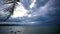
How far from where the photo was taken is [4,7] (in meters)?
2.03

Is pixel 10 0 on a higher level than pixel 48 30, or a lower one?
higher

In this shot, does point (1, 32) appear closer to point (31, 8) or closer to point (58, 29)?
point (31, 8)

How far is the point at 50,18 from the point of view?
1.98m

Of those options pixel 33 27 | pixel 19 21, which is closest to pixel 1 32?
pixel 19 21

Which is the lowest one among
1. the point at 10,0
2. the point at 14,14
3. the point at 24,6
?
the point at 14,14

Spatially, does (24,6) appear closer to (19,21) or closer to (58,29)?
(19,21)

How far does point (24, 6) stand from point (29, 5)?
0.29 ft

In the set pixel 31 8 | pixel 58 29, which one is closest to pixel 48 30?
pixel 58 29

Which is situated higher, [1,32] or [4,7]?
[4,7]

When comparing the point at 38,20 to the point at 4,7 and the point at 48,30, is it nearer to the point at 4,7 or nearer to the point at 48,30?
the point at 48,30

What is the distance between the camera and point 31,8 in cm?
200

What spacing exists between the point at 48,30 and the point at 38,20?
0.24 metres

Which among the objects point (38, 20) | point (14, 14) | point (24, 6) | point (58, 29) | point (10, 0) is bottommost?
point (58, 29)

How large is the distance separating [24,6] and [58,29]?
70 centimetres
